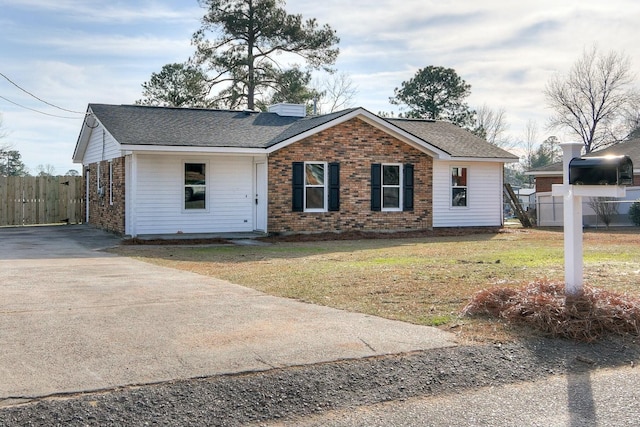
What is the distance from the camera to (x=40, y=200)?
2536 centimetres

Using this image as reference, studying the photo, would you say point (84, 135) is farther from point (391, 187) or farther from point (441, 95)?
point (441, 95)

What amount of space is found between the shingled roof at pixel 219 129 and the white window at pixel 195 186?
3.13ft

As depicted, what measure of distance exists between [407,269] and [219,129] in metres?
11.0

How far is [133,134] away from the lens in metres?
18.3

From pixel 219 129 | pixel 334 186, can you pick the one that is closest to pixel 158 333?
pixel 334 186

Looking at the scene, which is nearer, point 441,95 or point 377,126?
point 377,126

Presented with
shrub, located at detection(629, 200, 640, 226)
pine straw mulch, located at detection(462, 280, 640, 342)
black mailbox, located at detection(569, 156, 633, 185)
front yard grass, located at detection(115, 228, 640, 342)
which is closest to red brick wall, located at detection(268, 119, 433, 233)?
front yard grass, located at detection(115, 228, 640, 342)

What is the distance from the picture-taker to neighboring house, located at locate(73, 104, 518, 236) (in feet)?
61.5

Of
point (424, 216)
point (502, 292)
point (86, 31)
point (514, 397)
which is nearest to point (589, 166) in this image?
point (502, 292)

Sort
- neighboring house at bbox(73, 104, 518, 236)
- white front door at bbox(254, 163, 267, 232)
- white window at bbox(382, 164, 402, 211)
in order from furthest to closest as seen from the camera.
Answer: white window at bbox(382, 164, 402, 211) → white front door at bbox(254, 163, 267, 232) → neighboring house at bbox(73, 104, 518, 236)

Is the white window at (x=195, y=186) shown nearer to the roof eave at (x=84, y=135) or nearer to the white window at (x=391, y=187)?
the roof eave at (x=84, y=135)

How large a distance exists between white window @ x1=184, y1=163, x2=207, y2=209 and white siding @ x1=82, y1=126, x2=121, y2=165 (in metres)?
2.26

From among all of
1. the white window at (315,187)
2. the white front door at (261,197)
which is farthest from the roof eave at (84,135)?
the white window at (315,187)

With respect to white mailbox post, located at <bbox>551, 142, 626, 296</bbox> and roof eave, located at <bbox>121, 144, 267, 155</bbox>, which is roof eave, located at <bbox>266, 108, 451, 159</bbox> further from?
white mailbox post, located at <bbox>551, 142, 626, 296</bbox>
